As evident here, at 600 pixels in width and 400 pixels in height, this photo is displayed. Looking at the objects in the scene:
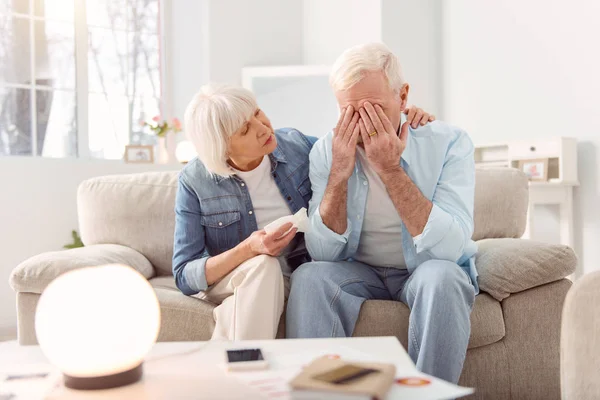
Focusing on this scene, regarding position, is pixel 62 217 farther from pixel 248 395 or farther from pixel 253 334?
pixel 248 395

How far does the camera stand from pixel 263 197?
2135 mm

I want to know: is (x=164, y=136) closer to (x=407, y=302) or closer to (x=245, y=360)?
(x=407, y=302)

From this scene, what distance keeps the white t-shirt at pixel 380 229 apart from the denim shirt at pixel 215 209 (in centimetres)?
22

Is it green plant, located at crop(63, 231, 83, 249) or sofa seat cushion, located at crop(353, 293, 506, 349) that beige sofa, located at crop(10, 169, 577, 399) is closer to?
sofa seat cushion, located at crop(353, 293, 506, 349)

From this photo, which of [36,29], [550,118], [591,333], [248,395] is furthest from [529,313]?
[36,29]

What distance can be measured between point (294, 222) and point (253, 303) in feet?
0.84

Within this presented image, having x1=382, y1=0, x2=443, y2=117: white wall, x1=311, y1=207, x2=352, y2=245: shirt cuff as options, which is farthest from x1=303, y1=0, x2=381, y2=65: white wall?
x1=311, y1=207, x2=352, y2=245: shirt cuff

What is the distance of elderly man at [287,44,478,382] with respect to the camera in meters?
1.79

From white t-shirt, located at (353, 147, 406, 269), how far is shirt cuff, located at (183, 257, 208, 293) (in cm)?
48

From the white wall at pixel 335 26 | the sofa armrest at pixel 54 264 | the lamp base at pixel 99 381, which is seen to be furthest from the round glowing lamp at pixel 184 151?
the lamp base at pixel 99 381

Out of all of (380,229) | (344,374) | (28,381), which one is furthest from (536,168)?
(28,381)

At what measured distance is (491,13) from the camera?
15.2 feet

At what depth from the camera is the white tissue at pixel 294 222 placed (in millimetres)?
1860

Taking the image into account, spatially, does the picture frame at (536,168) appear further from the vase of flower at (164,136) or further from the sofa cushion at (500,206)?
the vase of flower at (164,136)
